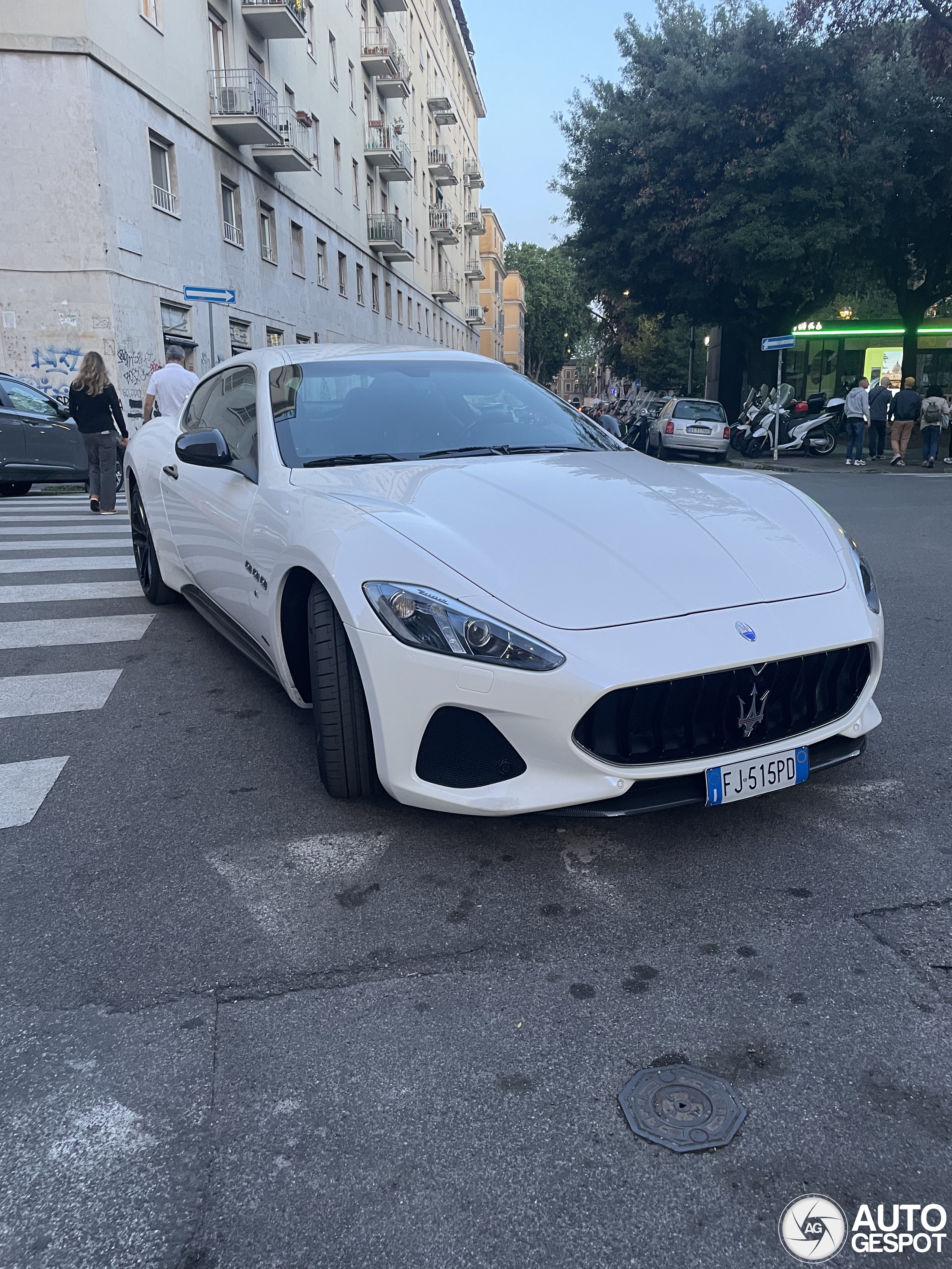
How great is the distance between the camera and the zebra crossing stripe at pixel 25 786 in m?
3.08

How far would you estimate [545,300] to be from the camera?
97000mm

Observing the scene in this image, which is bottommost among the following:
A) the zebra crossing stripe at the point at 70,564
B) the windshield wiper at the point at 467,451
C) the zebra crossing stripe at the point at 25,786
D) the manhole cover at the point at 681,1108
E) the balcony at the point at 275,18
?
the manhole cover at the point at 681,1108

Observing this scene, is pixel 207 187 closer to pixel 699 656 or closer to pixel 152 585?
pixel 152 585

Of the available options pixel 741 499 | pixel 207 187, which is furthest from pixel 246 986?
pixel 207 187

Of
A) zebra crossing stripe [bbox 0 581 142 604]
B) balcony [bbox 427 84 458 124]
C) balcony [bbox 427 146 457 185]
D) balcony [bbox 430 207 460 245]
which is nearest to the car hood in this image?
zebra crossing stripe [bbox 0 581 142 604]

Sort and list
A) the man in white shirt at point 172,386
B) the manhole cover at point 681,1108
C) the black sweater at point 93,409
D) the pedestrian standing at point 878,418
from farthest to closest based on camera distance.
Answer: the pedestrian standing at point 878,418 < the man in white shirt at point 172,386 < the black sweater at point 93,409 < the manhole cover at point 681,1108

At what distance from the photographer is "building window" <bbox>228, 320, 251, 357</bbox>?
2214 cm

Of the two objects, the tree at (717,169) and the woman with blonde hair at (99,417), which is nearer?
the woman with blonde hair at (99,417)

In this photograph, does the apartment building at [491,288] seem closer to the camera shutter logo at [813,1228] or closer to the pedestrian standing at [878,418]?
the pedestrian standing at [878,418]

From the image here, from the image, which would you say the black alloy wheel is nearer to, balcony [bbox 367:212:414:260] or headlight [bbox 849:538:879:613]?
headlight [bbox 849:538:879:613]

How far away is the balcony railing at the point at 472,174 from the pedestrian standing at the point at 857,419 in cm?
5009

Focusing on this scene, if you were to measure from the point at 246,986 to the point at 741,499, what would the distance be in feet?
7.46

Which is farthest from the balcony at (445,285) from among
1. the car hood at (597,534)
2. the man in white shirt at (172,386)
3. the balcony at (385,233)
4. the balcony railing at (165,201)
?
the car hood at (597,534)

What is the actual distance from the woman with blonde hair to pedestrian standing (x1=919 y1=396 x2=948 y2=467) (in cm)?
1562
